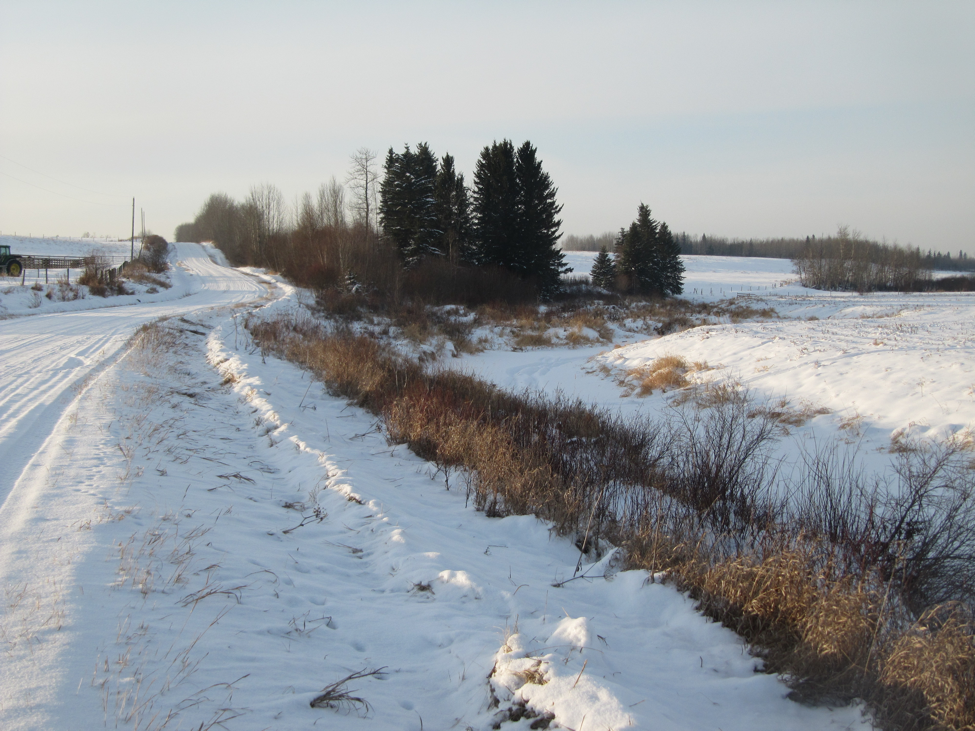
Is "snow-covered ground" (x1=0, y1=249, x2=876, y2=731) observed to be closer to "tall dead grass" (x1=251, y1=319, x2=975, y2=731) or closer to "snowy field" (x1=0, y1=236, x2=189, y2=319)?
"tall dead grass" (x1=251, y1=319, x2=975, y2=731)

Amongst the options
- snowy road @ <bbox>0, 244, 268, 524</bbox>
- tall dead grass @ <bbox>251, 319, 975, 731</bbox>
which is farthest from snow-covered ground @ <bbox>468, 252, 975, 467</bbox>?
snowy road @ <bbox>0, 244, 268, 524</bbox>

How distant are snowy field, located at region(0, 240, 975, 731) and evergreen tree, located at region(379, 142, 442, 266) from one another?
29.4 m

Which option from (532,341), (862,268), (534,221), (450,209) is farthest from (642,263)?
(862,268)

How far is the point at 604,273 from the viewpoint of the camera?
5275cm

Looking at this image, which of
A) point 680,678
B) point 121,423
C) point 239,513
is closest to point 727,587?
point 680,678

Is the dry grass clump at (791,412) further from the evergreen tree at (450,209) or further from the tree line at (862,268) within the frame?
the tree line at (862,268)

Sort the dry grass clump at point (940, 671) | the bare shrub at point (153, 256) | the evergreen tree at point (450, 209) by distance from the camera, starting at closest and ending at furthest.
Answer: the dry grass clump at point (940, 671)
the evergreen tree at point (450, 209)
the bare shrub at point (153, 256)

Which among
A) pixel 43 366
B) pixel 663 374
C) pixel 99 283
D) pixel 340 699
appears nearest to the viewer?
pixel 340 699

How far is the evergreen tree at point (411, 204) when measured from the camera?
36.3 meters

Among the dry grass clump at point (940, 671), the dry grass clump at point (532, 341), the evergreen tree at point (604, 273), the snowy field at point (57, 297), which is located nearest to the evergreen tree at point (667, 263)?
the evergreen tree at point (604, 273)

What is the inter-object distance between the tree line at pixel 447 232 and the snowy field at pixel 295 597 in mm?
25352

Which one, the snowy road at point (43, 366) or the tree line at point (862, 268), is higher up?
the tree line at point (862, 268)

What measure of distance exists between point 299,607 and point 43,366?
357 inches

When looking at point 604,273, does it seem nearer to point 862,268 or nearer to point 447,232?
point 447,232
